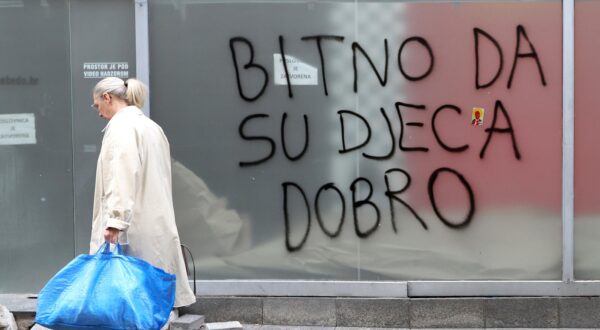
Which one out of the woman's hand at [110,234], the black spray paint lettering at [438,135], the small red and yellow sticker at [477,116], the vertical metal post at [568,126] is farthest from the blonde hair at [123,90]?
the vertical metal post at [568,126]

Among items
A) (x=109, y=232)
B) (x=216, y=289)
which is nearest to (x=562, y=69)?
(x=216, y=289)

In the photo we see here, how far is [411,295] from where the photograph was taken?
680 centimetres

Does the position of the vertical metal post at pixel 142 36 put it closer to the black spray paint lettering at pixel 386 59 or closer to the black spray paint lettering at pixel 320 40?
the black spray paint lettering at pixel 386 59

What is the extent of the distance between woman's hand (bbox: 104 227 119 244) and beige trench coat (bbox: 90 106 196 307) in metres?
0.11

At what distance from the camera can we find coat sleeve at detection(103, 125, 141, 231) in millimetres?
4801

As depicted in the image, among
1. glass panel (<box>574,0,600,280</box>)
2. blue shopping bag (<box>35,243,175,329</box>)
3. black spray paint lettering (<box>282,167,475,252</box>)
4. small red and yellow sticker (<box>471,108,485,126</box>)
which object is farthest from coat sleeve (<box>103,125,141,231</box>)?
glass panel (<box>574,0,600,280</box>)

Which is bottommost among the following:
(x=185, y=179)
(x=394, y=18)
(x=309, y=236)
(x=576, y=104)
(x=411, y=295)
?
(x=411, y=295)

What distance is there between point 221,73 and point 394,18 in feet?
4.43

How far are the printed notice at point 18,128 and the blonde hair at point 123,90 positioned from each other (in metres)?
1.97

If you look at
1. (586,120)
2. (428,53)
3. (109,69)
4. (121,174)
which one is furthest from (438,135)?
(121,174)

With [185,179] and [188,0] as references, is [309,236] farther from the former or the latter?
[188,0]

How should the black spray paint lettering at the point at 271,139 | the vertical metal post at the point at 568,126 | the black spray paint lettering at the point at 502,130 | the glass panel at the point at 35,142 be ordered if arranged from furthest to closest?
the glass panel at the point at 35,142 → the black spray paint lettering at the point at 271,139 → the black spray paint lettering at the point at 502,130 → the vertical metal post at the point at 568,126

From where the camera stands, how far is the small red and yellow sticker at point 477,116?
6.75m

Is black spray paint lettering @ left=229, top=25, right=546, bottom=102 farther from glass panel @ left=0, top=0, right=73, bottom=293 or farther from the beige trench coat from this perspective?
the beige trench coat
